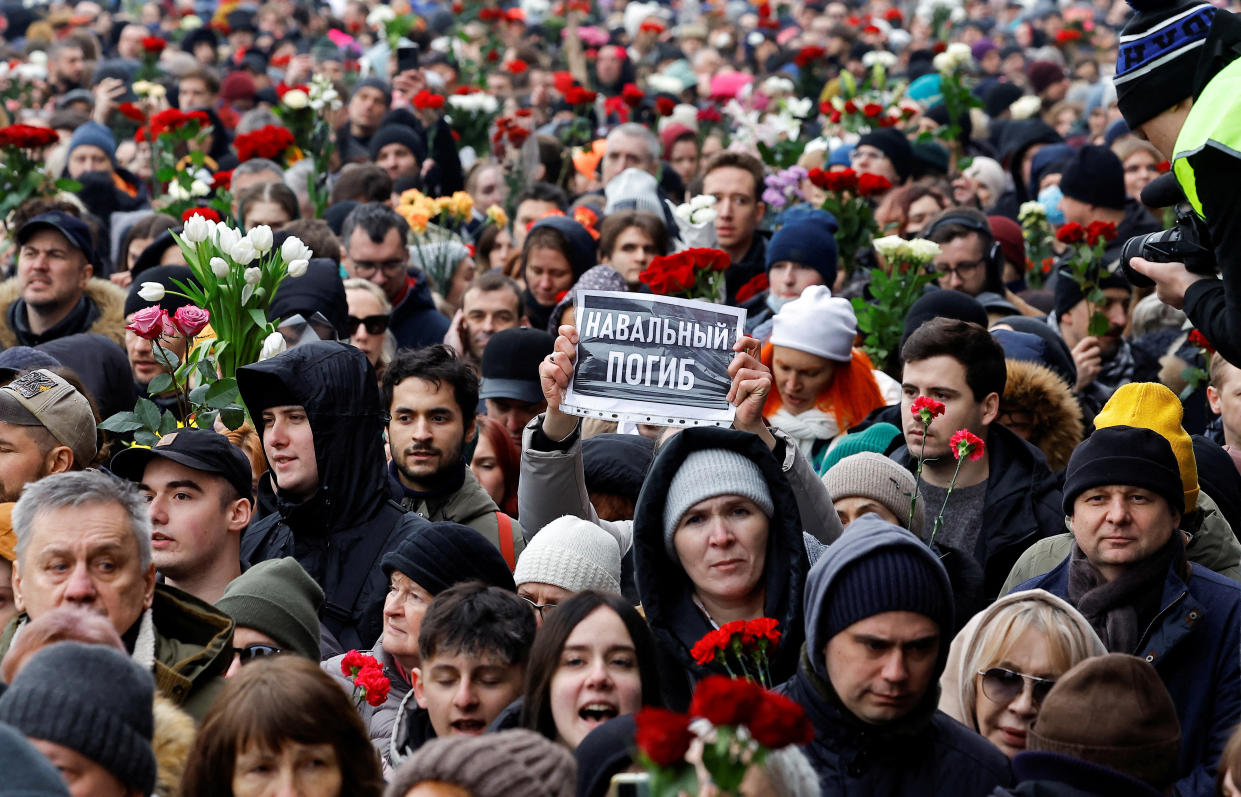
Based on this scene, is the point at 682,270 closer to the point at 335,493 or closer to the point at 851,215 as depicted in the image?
the point at 335,493

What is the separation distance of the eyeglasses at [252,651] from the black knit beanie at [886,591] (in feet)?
4.91

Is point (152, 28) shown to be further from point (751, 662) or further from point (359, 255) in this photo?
point (751, 662)

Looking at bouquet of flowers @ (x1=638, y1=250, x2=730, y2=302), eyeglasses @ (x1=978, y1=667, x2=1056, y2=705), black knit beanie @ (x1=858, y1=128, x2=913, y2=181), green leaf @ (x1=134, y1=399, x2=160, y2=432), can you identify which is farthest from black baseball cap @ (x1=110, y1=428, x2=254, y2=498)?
black knit beanie @ (x1=858, y1=128, x2=913, y2=181)

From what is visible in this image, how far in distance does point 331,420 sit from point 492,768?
2.57m

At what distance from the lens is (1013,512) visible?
572 centimetres

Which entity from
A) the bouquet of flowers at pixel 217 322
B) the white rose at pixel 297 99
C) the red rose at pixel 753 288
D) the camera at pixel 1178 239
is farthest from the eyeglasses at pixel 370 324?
the camera at pixel 1178 239

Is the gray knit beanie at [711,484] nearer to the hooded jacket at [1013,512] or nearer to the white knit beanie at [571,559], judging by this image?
the white knit beanie at [571,559]

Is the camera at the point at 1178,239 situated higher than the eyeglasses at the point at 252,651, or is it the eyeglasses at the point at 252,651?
the camera at the point at 1178,239

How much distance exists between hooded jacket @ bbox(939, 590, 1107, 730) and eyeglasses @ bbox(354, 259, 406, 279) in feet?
16.1

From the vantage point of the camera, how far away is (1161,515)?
4.75 metres

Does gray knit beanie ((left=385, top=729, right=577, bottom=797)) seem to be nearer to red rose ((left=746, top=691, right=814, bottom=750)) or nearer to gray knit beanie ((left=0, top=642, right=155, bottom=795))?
gray knit beanie ((left=0, top=642, right=155, bottom=795))

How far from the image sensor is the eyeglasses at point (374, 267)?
8.74 meters

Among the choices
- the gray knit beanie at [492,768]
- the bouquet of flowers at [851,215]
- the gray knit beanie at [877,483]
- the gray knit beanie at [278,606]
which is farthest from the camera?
the bouquet of flowers at [851,215]

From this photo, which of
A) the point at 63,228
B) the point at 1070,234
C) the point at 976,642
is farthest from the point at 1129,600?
the point at 63,228
